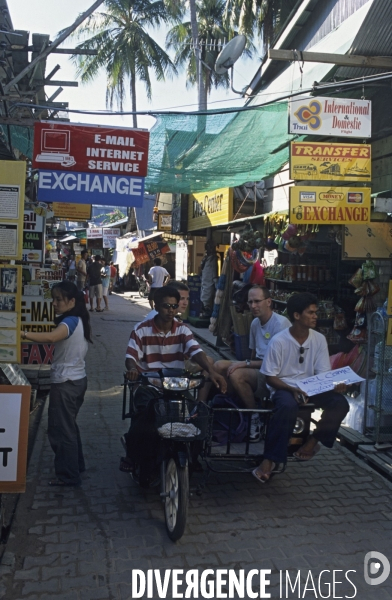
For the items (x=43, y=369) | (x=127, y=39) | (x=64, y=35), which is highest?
(x=127, y=39)

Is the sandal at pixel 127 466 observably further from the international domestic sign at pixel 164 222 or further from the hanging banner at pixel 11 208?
the international domestic sign at pixel 164 222

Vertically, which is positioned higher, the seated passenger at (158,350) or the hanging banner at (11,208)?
the hanging banner at (11,208)

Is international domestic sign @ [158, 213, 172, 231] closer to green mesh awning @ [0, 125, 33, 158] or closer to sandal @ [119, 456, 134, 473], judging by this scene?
green mesh awning @ [0, 125, 33, 158]

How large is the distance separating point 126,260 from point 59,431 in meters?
23.6

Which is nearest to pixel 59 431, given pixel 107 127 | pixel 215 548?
pixel 215 548

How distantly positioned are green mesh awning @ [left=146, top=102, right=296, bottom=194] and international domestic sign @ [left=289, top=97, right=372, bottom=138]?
2.69 ft

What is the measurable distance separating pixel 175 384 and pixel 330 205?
371cm

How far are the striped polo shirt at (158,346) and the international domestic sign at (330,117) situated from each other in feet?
10.9

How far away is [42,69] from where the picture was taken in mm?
10188

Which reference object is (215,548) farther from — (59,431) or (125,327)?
(125,327)

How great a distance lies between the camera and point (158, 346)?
4898 mm

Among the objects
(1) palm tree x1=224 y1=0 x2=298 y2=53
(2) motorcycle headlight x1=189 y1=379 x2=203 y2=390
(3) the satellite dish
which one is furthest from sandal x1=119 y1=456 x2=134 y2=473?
(1) palm tree x1=224 y1=0 x2=298 y2=53

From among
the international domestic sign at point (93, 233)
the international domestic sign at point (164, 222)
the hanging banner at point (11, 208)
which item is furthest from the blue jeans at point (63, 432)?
the international domestic sign at point (93, 233)

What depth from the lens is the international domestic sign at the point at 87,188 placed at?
709 cm
